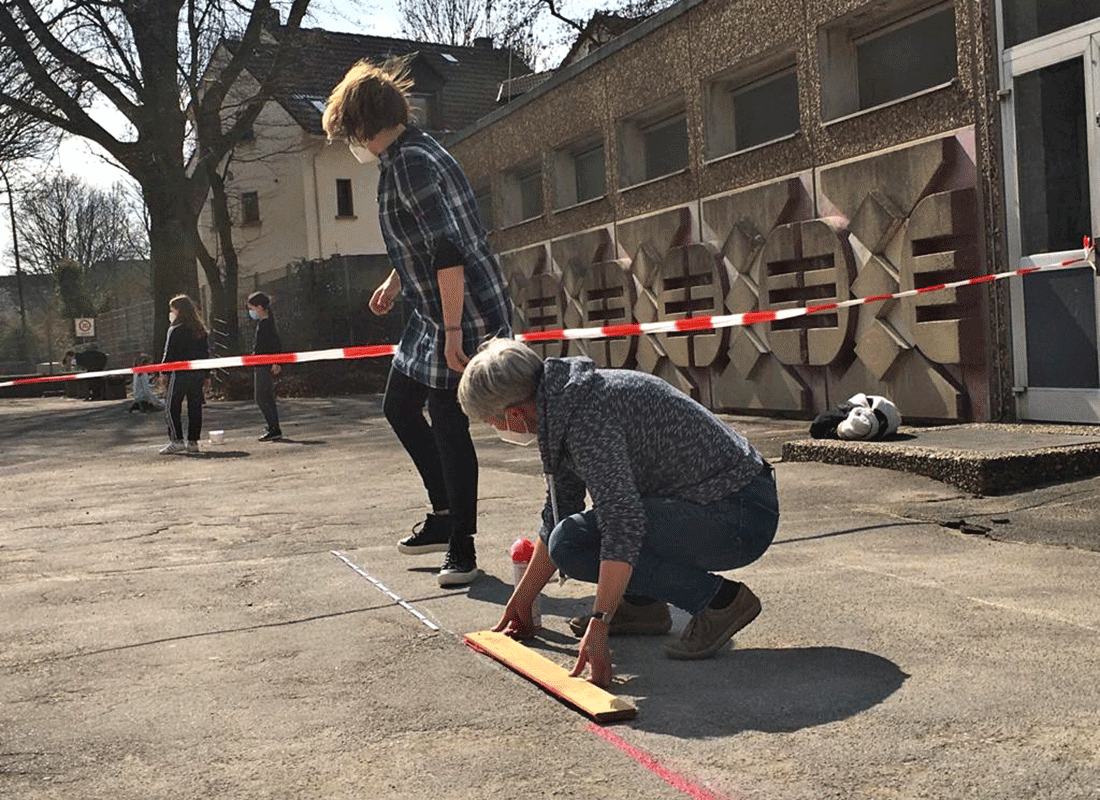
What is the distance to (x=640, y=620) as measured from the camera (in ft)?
14.1

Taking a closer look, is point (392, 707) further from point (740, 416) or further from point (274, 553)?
point (740, 416)

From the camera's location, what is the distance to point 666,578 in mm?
3939

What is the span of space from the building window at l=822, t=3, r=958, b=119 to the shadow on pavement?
26.7 feet

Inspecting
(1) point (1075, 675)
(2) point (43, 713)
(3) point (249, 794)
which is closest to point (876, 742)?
(1) point (1075, 675)

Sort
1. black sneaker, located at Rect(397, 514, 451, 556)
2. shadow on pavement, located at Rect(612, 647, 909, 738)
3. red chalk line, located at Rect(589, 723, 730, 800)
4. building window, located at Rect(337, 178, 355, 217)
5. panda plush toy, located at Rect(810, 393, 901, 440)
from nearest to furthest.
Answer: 1. red chalk line, located at Rect(589, 723, 730, 800)
2. shadow on pavement, located at Rect(612, 647, 909, 738)
3. black sneaker, located at Rect(397, 514, 451, 556)
4. panda plush toy, located at Rect(810, 393, 901, 440)
5. building window, located at Rect(337, 178, 355, 217)

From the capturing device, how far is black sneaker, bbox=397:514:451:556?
5.75 m

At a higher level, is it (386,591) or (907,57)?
(907,57)

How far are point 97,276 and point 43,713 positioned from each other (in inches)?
2327

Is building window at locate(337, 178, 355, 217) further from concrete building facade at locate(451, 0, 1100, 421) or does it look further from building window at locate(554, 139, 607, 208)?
building window at locate(554, 139, 607, 208)

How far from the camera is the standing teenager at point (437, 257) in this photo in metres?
5.12

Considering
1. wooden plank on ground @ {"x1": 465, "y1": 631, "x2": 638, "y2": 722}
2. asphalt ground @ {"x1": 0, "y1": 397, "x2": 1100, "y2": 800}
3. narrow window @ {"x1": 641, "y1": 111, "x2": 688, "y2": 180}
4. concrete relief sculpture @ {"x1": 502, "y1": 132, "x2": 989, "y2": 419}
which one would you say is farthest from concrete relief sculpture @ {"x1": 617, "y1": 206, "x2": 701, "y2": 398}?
wooden plank on ground @ {"x1": 465, "y1": 631, "x2": 638, "y2": 722}

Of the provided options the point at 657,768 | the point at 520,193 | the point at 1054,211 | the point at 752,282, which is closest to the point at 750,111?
the point at 752,282

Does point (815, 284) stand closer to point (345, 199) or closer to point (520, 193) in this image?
point (520, 193)

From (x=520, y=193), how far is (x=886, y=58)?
9367mm
